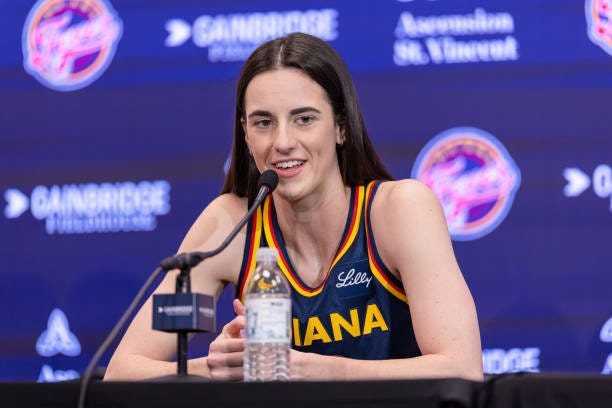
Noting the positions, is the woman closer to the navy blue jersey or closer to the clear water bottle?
the navy blue jersey

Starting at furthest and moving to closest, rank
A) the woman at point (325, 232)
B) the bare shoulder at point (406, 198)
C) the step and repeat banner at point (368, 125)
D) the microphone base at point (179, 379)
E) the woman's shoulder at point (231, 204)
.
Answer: the step and repeat banner at point (368, 125) < the woman's shoulder at point (231, 204) < the bare shoulder at point (406, 198) < the woman at point (325, 232) < the microphone base at point (179, 379)

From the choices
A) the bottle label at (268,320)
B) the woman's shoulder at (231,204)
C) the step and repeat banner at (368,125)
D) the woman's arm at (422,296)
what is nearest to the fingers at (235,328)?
the woman's arm at (422,296)

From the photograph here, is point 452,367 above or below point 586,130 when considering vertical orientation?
below

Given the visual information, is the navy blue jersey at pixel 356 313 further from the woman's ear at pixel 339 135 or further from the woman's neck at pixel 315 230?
the woman's ear at pixel 339 135

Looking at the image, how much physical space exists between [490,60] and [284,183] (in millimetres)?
1069

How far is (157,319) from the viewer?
1381mm

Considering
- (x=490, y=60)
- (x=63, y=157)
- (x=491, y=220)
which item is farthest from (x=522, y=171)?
(x=63, y=157)

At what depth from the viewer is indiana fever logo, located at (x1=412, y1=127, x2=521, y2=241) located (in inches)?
110

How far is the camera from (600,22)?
2832mm

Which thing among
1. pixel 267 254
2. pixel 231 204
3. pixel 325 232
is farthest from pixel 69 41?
pixel 267 254

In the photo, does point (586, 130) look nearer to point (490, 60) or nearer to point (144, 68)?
point (490, 60)

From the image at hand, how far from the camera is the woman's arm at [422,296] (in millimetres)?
1651

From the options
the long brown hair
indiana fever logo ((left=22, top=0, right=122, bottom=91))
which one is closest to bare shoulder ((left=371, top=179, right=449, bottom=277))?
the long brown hair

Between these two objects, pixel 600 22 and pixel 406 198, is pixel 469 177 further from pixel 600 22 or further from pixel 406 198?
pixel 406 198
